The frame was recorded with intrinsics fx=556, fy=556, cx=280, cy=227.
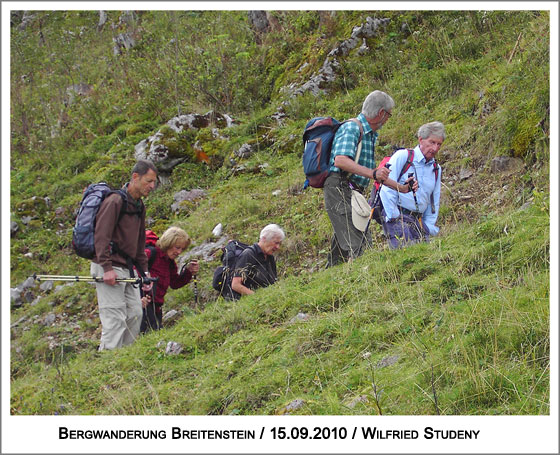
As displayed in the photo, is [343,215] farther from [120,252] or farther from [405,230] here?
[120,252]

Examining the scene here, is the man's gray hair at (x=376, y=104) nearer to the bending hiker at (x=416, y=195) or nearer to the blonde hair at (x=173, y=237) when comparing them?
the bending hiker at (x=416, y=195)

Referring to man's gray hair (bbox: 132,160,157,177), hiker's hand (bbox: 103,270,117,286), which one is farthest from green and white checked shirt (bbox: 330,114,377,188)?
hiker's hand (bbox: 103,270,117,286)

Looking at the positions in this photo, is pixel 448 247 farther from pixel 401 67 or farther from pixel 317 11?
pixel 317 11

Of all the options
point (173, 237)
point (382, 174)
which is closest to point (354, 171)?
point (382, 174)

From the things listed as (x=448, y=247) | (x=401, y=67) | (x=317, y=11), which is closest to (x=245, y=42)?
(x=317, y=11)

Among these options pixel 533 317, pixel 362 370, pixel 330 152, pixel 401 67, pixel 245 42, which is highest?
pixel 245 42

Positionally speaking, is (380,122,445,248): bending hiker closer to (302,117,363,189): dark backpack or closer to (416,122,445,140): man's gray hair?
(416,122,445,140): man's gray hair

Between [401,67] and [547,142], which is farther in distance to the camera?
[401,67]

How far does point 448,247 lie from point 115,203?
3.58 metres

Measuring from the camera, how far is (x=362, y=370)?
393 centimetres

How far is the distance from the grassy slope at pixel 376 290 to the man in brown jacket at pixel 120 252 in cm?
50

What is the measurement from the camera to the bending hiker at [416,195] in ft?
19.4

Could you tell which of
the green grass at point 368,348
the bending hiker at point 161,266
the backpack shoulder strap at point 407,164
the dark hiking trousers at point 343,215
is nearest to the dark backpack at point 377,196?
the backpack shoulder strap at point 407,164

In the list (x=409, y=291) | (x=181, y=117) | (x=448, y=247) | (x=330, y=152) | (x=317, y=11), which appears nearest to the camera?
(x=409, y=291)
